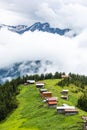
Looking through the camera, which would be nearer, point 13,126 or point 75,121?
point 75,121

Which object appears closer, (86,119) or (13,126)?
(86,119)

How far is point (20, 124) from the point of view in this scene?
198750 mm

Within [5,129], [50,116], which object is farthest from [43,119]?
[5,129]

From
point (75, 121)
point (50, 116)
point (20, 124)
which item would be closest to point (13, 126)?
point (20, 124)

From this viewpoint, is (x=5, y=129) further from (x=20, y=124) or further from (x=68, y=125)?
(x=68, y=125)

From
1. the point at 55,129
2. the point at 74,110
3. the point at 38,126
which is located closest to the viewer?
the point at 55,129

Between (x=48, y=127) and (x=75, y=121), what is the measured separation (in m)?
10.5

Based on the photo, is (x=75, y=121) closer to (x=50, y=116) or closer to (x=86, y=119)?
(x=86, y=119)

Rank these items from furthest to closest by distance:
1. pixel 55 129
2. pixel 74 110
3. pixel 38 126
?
pixel 74 110
pixel 38 126
pixel 55 129

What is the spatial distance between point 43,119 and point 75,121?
20724 mm

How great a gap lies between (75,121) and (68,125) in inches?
256

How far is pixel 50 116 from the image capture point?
199 metres

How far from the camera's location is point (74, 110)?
19812cm

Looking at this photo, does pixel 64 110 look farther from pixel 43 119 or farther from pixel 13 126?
pixel 13 126
